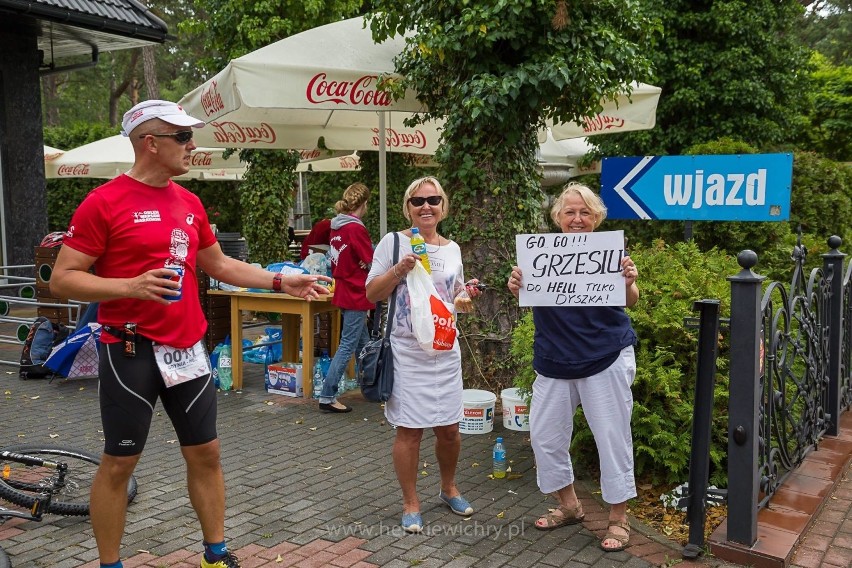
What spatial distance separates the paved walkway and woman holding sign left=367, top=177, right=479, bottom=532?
330 millimetres

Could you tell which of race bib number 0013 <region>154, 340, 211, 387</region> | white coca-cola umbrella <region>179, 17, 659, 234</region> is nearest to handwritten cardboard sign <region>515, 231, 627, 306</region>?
race bib number 0013 <region>154, 340, 211, 387</region>

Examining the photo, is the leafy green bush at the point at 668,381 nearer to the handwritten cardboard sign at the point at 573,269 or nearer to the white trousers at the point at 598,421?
the white trousers at the point at 598,421

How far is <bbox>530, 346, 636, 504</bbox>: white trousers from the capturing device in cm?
368

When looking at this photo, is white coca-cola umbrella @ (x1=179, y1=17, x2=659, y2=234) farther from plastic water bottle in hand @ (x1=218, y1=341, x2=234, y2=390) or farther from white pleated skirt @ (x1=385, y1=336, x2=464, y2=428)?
white pleated skirt @ (x1=385, y1=336, x2=464, y2=428)

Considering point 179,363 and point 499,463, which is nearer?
point 179,363

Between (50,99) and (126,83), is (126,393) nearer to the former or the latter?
(126,83)

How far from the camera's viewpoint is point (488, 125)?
20.4 feet

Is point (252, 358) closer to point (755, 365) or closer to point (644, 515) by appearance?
point (644, 515)

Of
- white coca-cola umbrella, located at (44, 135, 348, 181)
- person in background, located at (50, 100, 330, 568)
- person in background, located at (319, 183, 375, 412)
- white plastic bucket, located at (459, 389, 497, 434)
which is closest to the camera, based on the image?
person in background, located at (50, 100, 330, 568)

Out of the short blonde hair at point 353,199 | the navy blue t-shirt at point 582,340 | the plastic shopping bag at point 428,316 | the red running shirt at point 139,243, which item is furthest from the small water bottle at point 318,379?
the red running shirt at point 139,243

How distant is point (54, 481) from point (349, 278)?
2.88 m

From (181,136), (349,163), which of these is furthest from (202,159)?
(181,136)

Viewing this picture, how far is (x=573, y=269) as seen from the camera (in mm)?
3711

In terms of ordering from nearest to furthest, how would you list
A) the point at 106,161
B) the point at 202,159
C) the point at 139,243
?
1. the point at 139,243
2. the point at 202,159
3. the point at 106,161
